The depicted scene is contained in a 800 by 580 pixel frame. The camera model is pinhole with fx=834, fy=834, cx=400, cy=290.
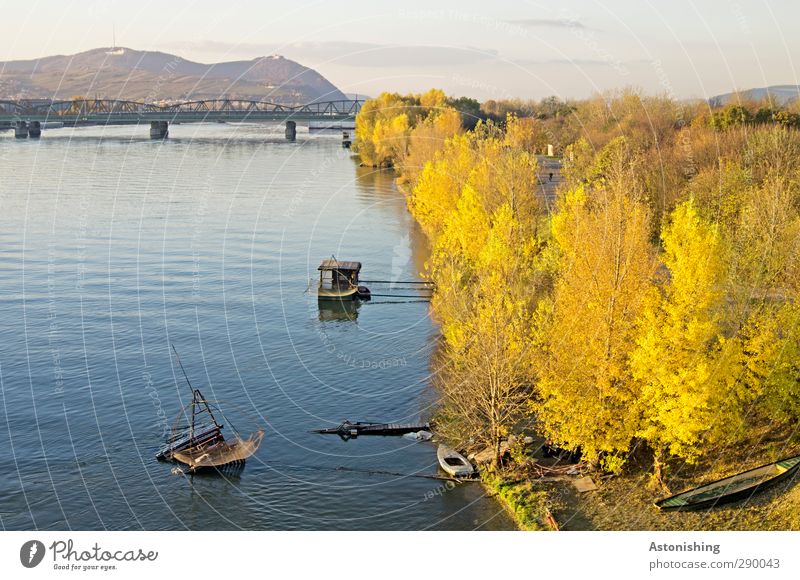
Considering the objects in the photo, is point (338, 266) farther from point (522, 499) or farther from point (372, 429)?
point (522, 499)

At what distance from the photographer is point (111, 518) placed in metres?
35.5

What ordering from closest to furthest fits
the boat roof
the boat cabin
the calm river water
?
the calm river water → the boat cabin → the boat roof

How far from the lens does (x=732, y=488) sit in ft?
110

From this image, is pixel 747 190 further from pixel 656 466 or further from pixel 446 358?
pixel 656 466

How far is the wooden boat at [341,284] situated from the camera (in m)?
68.5

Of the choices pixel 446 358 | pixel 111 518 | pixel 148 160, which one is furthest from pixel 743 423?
pixel 148 160

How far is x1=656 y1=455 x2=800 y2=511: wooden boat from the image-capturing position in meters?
33.1

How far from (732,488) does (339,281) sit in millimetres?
41975

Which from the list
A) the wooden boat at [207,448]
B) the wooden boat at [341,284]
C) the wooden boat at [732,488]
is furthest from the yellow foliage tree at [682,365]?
the wooden boat at [341,284]

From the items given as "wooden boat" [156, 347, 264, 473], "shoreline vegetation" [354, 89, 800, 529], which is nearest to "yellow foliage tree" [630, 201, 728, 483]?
"shoreline vegetation" [354, 89, 800, 529]
